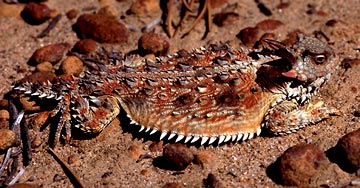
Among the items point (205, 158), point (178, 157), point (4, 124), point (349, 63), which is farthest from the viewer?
point (349, 63)

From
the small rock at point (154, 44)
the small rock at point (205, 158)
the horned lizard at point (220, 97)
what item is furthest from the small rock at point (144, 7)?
the small rock at point (205, 158)

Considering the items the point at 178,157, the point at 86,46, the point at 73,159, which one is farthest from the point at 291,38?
the point at 73,159

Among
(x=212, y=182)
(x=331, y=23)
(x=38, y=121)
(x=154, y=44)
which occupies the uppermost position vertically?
(x=331, y=23)

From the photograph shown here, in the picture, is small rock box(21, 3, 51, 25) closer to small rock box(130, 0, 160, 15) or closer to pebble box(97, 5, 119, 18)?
pebble box(97, 5, 119, 18)

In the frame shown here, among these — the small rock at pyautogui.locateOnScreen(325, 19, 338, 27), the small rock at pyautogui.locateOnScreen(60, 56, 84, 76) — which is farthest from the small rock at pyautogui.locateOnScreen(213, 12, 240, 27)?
the small rock at pyautogui.locateOnScreen(60, 56, 84, 76)

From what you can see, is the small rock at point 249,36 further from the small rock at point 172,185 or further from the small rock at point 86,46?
the small rock at point 172,185

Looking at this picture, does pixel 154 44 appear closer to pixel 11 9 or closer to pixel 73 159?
pixel 73 159

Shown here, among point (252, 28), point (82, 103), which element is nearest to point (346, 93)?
point (252, 28)
